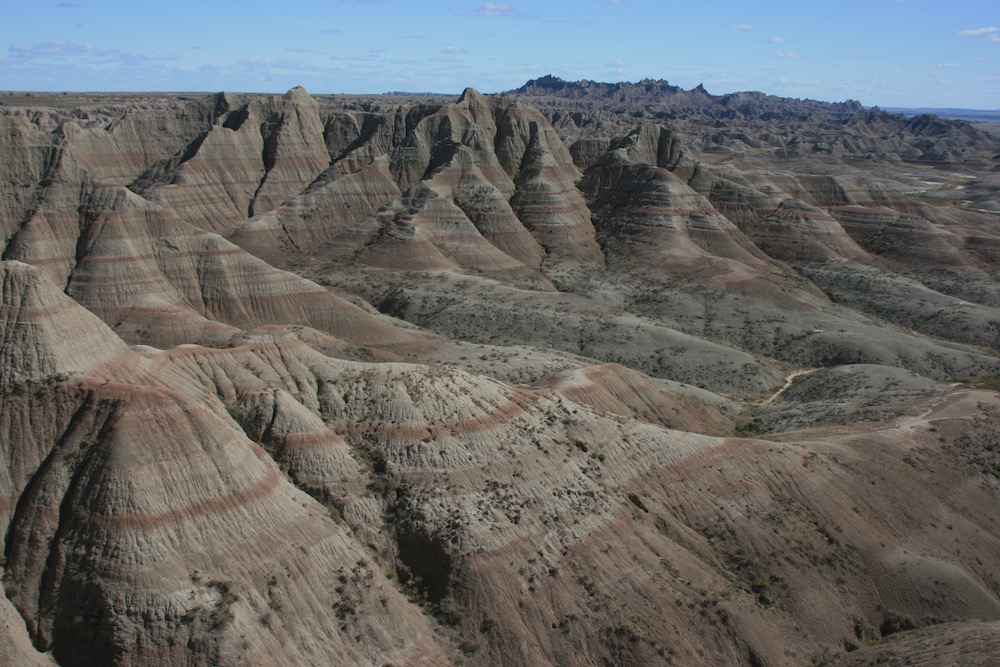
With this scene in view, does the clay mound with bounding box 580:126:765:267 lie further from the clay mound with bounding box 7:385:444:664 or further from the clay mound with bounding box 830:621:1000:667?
the clay mound with bounding box 7:385:444:664

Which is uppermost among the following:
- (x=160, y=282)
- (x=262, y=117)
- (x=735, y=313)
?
(x=262, y=117)

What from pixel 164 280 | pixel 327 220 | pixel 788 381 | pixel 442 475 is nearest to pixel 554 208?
pixel 327 220

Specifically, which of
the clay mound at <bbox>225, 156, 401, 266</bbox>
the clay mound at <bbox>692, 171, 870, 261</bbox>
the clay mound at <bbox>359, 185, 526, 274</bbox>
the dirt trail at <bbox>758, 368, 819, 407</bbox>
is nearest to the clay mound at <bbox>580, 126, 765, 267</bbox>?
the clay mound at <bbox>692, 171, 870, 261</bbox>

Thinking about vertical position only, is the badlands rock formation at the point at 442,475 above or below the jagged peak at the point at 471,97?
below

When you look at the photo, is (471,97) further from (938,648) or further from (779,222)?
(938,648)

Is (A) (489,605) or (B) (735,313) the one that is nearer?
(A) (489,605)

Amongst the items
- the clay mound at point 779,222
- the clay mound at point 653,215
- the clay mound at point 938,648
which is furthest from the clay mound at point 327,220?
the clay mound at point 938,648

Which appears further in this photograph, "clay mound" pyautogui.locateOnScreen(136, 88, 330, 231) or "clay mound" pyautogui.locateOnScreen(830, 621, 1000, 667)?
"clay mound" pyautogui.locateOnScreen(136, 88, 330, 231)

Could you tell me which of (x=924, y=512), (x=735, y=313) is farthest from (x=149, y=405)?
(x=735, y=313)

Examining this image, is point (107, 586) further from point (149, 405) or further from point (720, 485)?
point (720, 485)

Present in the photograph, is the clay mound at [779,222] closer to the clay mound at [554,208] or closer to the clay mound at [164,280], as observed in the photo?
the clay mound at [554,208]

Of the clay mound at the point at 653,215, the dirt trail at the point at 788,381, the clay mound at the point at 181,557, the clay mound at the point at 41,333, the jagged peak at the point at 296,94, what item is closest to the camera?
the clay mound at the point at 181,557
